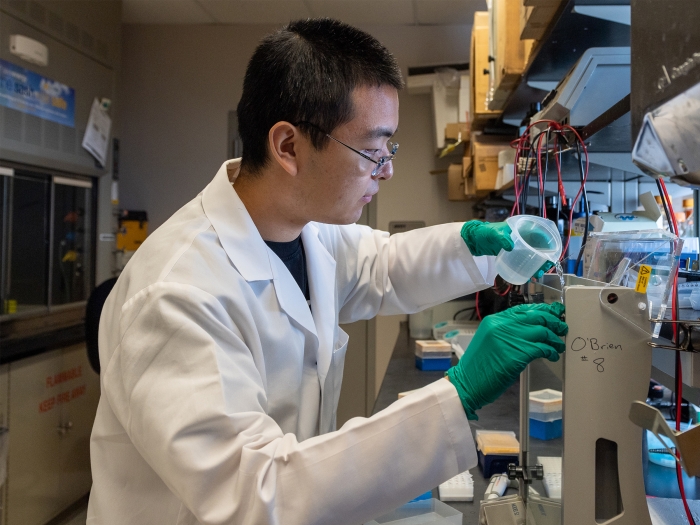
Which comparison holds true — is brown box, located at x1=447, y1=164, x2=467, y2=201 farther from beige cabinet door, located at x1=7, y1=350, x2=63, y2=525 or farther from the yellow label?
the yellow label

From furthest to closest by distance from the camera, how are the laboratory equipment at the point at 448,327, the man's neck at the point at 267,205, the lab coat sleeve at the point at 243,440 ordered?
1. the laboratory equipment at the point at 448,327
2. the man's neck at the point at 267,205
3. the lab coat sleeve at the point at 243,440

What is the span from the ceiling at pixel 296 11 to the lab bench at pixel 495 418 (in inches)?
86.3

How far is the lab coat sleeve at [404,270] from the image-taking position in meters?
1.50

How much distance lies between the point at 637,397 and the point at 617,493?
0.15 metres

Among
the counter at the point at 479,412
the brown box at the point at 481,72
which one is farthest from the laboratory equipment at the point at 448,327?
the brown box at the point at 481,72

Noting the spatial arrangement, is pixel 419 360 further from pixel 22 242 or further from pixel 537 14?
pixel 22 242

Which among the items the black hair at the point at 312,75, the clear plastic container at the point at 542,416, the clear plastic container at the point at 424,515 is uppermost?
the black hair at the point at 312,75

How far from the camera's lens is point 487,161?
2605mm

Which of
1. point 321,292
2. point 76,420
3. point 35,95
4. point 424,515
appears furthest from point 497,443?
point 35,95

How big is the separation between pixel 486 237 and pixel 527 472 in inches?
20.4

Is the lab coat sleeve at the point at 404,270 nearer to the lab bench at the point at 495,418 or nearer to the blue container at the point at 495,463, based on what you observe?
the lab bench at the point at 495,418

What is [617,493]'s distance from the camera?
0.81 meters

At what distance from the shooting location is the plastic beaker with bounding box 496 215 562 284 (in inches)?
44.7

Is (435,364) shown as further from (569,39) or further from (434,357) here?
(569,39)
